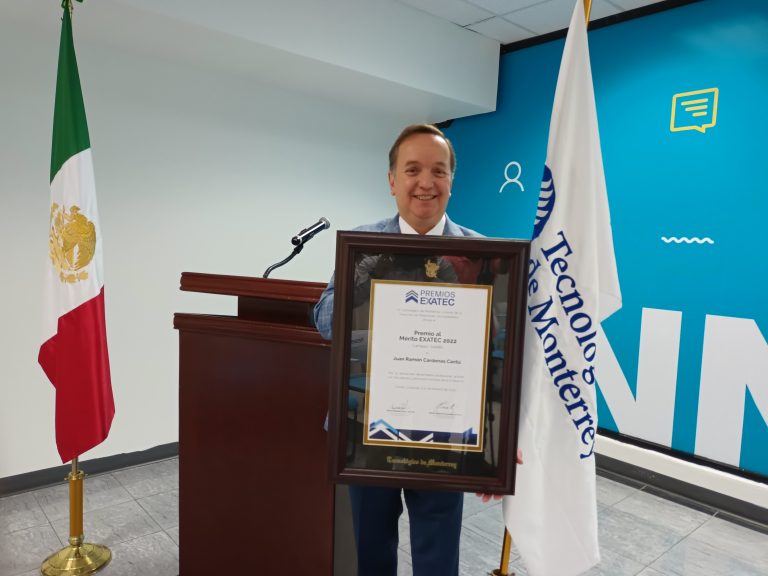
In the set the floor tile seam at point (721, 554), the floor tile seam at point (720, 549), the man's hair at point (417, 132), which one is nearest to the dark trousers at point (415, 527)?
the man's hair at point (417, 132)

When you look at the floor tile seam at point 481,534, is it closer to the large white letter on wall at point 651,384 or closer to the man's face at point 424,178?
the large white letter on wall at point 651,384

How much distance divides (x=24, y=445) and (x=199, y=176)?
177 cm

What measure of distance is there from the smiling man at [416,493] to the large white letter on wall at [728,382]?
89.3 inches

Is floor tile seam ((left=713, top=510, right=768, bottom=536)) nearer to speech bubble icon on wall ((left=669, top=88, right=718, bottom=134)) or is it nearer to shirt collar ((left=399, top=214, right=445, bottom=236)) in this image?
speech bubble icon on wall ((left=669, top=88, right=718, bottom=134))

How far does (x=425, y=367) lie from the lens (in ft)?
3.52

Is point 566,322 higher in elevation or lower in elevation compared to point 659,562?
higher

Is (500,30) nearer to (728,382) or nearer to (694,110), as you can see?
(694,110)

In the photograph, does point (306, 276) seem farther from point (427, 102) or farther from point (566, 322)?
point (566, 322)

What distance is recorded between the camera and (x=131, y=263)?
10.0 ft

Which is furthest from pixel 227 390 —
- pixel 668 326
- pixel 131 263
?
pixel 668 326

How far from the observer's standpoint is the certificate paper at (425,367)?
1.07m

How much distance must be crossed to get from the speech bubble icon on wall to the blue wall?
0.4 inches

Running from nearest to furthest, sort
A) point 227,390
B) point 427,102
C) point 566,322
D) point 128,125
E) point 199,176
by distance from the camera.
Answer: point 566,322, point 227,390, point 128,125, point 199,176, point 427,102
